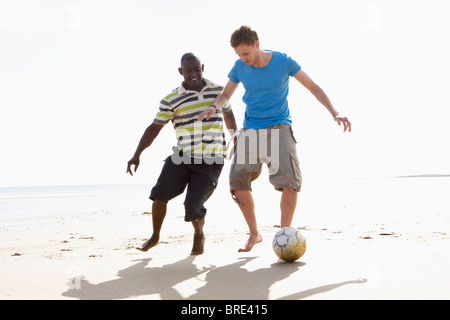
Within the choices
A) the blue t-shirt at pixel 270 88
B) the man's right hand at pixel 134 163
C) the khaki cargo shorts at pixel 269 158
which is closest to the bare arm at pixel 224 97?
the blue t-shirt at pixel 270 88

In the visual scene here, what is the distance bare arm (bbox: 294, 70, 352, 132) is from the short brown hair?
0.61 metres

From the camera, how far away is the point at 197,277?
3.55m

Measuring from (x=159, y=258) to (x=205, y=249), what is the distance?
2.10 feet

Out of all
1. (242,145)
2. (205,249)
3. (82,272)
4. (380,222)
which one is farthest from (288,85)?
(380,222)

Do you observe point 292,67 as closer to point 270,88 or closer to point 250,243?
point 270,88

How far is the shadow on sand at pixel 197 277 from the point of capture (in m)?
2.97

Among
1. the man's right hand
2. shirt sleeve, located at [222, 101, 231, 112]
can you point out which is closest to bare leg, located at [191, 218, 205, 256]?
the man's right hand

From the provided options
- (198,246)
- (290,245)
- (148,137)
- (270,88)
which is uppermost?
(270,88)

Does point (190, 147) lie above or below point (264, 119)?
below

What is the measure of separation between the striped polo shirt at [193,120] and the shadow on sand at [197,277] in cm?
129

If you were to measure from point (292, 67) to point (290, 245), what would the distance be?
71.0 inches

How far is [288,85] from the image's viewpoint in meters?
4.78

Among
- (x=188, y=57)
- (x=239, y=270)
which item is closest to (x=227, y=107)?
(x=188, y=57)
